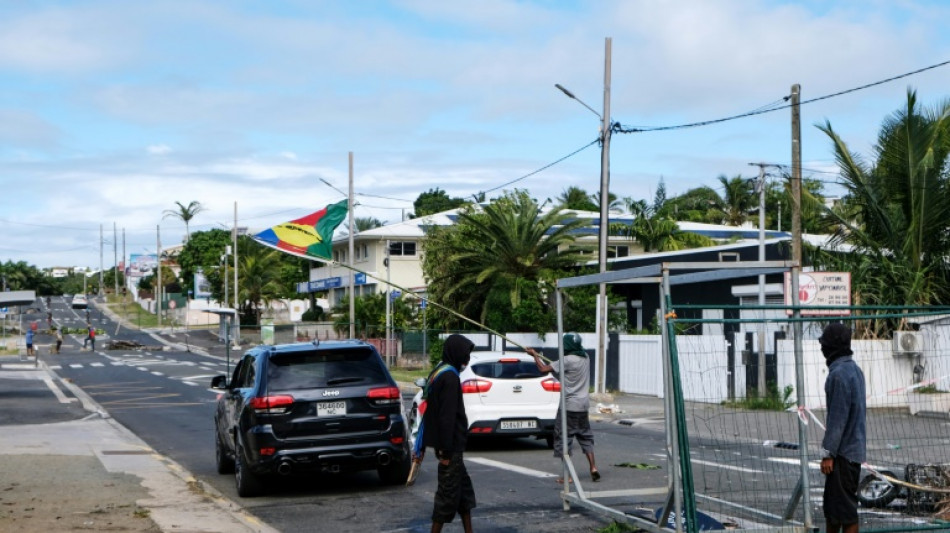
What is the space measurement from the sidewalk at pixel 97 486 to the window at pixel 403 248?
42991 millimetres

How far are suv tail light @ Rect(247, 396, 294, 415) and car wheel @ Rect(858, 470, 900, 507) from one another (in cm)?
581

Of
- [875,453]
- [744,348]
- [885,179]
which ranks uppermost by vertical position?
[885,179]

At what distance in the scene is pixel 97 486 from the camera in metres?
13.0

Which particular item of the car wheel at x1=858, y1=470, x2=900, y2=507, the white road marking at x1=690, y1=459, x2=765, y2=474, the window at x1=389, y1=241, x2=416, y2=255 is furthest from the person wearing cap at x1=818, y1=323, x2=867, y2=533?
the window at x1=389, y1=241, x2=416, y2=255

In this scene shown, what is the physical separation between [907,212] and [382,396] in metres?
19.6

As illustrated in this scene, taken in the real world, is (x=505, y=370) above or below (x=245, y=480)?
above

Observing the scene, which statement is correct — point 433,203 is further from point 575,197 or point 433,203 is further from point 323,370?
point 323,370

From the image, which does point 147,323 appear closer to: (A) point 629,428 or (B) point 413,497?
(A) point 629,428

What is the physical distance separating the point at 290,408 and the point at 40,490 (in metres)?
3.14

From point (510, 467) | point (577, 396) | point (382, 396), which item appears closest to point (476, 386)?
point (510, 467)

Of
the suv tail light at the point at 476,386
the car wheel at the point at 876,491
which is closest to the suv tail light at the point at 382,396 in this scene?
the suv tail light at the point at 476,386

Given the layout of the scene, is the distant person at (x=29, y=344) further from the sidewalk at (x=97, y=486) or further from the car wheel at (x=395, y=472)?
the car wheel at (x=395, y=472)

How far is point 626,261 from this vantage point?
4203 cm

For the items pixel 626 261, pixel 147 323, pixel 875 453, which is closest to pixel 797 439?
pixel 875 453
